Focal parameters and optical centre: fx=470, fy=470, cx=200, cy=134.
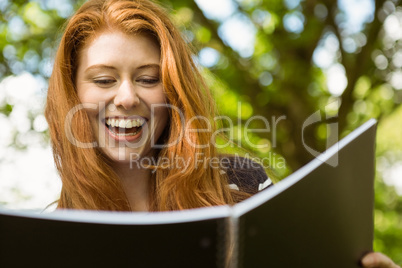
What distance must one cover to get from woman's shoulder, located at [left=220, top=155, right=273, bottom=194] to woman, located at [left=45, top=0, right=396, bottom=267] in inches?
4.8

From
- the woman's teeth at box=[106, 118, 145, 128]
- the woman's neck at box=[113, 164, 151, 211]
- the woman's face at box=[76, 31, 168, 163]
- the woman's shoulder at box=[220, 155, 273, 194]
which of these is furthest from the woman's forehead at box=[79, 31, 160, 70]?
the woman's shoulder at box=[220, 155, 273, 194]

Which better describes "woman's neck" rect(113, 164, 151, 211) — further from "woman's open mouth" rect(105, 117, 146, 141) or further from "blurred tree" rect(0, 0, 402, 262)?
"blurred tree" rect(0, 0, 402, 262)

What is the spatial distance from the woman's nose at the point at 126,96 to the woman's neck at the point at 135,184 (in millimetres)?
295

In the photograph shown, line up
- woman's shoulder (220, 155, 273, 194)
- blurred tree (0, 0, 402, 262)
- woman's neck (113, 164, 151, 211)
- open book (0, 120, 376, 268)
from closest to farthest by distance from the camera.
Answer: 1. open book (0, 120, 376, 268)
2. woman's neck (113, 164, 151, 211)
3. woman's shoulder (220, 155, 273, 194)
4. blurred tree (0, 0, 402, 262)

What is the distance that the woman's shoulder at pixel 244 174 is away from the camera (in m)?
2.18

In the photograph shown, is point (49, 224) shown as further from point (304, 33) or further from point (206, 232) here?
point (304, 33)

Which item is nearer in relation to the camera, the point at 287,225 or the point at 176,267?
the point at 176,267

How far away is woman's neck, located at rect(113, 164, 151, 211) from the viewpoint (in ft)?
6.58

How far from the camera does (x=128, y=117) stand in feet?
6.23

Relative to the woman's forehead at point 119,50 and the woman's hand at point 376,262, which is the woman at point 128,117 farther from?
the woman's hand at point 376,262

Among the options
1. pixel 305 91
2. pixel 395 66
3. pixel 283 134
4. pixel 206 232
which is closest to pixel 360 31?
pixel 395 66

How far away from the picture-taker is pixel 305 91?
5504 millimetres

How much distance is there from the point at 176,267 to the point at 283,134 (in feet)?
16.0

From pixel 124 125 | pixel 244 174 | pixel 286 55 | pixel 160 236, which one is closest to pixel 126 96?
pixel 124 125
